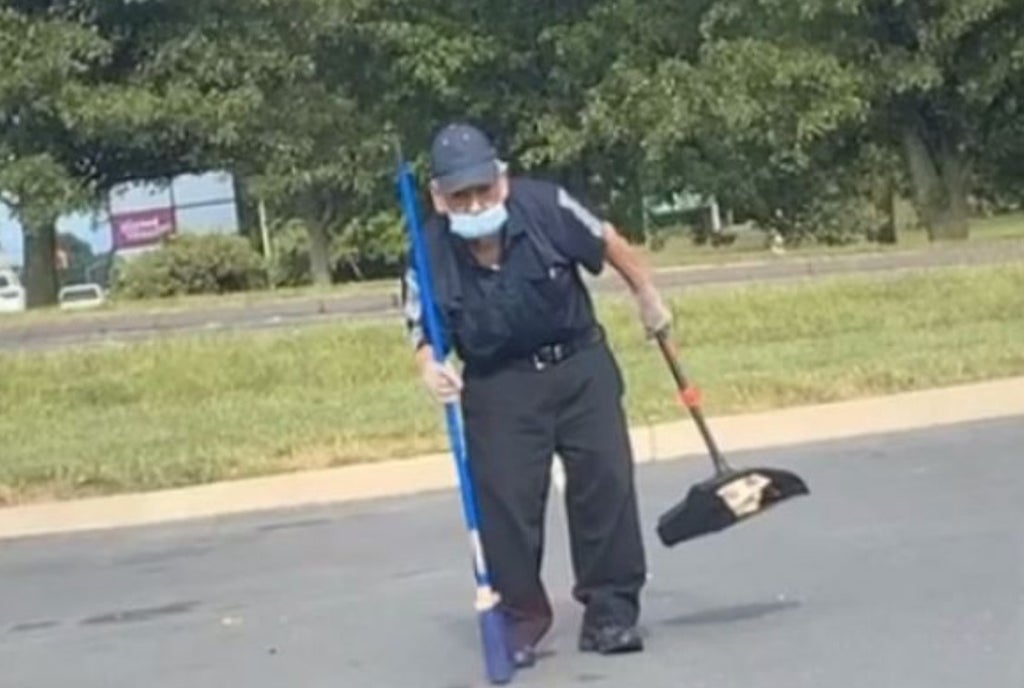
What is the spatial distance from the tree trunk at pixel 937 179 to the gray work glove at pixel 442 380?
2845 cm

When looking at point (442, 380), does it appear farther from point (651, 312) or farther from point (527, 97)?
point (527, 97)

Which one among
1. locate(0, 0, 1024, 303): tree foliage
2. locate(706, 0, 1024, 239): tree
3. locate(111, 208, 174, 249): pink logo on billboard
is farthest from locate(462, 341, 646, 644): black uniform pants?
locate(111, 208, 174, 249): pink logo on billboard

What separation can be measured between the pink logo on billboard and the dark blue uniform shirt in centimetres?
6183

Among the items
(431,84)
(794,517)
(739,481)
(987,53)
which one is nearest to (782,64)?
(987,53)

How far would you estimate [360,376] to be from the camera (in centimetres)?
1689

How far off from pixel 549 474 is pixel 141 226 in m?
66.3

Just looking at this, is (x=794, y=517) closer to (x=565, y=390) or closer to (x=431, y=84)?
(x=565, y=390)

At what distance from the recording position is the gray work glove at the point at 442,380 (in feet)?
23.1

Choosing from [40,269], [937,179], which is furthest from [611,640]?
[40,269]

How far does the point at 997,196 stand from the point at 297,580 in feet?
119

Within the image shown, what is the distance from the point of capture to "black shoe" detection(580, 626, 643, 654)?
726 cm

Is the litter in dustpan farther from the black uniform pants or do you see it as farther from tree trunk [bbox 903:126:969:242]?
tree trunk [bbox 903:126:969:242]

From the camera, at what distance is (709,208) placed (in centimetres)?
4853

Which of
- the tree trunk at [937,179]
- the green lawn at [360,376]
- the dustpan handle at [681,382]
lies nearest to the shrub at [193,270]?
the tree trunk at [937,179]
